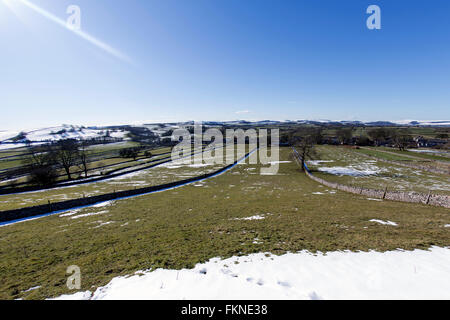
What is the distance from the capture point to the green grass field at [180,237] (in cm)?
690

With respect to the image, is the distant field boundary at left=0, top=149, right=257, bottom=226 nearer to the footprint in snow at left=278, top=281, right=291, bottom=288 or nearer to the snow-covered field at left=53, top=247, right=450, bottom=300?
the snow-covered field at left=53, top=247, right=450, bottom=300

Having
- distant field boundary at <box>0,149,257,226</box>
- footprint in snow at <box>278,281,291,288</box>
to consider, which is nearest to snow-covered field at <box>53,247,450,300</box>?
footprint in snow at <box>278,281,291,288</box>

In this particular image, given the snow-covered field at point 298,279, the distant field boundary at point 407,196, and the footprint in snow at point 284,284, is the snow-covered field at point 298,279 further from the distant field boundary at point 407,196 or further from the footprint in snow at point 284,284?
the distant field boundary at point 407,196

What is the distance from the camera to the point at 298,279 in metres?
5.48

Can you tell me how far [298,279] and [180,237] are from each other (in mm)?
6604

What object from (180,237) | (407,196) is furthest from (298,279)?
(407,196)

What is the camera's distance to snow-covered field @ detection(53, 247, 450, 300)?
484 cm

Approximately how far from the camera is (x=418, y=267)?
6.14 metres

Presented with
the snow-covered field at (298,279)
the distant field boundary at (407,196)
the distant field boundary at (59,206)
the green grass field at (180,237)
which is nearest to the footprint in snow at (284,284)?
the snow-covered field at (298,279)

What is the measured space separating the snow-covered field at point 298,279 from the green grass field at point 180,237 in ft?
2.39

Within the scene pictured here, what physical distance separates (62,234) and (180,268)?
1054 cm

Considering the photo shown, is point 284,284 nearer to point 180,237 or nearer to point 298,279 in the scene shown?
point 298,279
